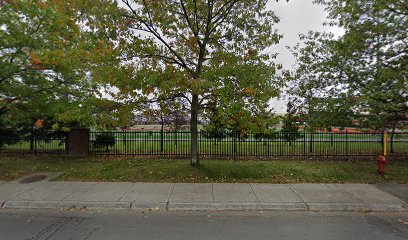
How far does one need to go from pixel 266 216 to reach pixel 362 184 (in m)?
4.06

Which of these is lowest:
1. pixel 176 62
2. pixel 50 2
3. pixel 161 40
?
pixel 176 62

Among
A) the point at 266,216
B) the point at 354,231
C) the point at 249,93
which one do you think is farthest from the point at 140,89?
the point at 354,231

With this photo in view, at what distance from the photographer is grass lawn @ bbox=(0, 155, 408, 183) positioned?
769cm

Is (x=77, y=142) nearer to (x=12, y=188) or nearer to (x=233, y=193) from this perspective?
(x=12, y=188)

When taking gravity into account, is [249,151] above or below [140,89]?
below

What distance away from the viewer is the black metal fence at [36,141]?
39.0 ft

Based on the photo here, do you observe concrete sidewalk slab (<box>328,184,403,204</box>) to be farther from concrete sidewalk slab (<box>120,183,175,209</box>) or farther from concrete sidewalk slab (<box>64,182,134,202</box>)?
concrete sidewalk slab (<box>64,182,134,202</box>)

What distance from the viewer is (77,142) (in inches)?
445

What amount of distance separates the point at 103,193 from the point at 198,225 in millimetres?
2947

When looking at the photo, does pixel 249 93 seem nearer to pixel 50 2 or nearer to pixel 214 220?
pixel 214 220

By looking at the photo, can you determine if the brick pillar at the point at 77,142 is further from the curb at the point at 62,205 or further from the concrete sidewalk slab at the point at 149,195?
the curb at the point at 62,205

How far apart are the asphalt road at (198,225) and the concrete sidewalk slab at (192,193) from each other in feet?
1.80

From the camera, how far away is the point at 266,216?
5039mm

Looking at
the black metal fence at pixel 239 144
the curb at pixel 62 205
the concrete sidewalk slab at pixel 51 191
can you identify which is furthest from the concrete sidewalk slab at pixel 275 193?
the concrete sidewalk slab at pixel 51 191
